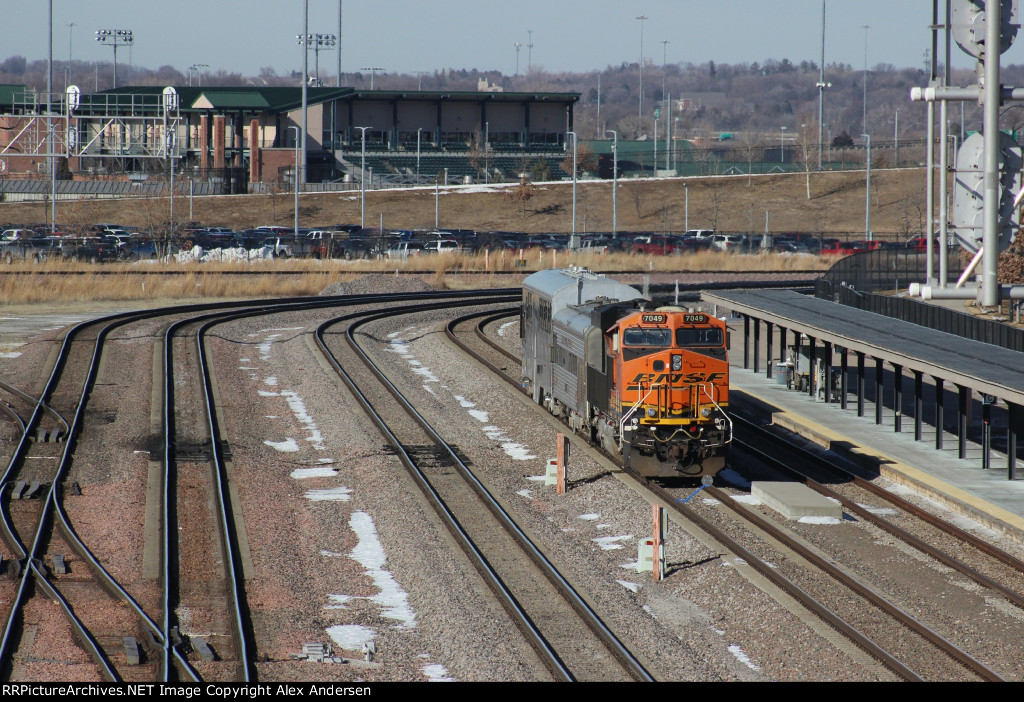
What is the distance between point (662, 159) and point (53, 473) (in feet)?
455

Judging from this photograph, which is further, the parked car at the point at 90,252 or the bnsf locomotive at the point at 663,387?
the parked car at the point at 90,252

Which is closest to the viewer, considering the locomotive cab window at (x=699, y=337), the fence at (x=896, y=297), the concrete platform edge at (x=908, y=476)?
the concrete platform edge at (x=908, y=476)

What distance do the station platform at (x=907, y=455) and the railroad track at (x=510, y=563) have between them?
7622 mm

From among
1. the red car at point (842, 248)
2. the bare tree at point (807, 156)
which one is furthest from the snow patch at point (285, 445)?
the bare tree at point (807, 156)

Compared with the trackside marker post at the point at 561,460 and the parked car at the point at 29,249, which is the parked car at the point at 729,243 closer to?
the parked car at the point at 29,249

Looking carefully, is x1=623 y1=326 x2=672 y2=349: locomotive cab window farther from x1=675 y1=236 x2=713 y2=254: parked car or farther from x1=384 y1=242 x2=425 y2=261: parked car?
x1=675 y1=236 x2=713 y2=254: parked car

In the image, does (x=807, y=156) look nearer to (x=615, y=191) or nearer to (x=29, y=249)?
(x=615, y=191)

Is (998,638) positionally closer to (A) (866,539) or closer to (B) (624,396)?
(A) (866,539)

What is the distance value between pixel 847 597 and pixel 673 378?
19.9 feet

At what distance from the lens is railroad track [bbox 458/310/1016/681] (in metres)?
12.9

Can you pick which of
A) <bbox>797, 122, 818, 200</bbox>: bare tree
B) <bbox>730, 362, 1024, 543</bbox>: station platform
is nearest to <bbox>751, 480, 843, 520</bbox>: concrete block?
<bbox>730, 362, 1024, 543</bbox>: station platform

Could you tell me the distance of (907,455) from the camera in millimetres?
23469

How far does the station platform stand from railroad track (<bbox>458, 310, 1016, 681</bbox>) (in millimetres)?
3519

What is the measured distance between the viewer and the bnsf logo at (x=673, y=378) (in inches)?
800
